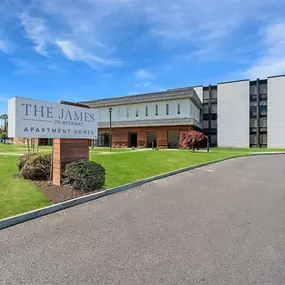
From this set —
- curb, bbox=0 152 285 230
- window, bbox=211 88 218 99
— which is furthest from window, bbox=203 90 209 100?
curb, bbox=0 152 285 230

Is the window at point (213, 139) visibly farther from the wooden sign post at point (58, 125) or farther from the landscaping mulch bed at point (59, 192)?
the landscaping mulch bed at point (59, 192)

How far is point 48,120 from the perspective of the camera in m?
7.46

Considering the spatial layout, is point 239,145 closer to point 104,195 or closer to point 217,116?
point 217,116

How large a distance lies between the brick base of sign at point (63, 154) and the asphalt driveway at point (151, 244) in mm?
1868

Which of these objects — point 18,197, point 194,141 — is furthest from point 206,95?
point 18,197

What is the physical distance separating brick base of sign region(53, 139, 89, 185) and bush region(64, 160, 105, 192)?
0.30m

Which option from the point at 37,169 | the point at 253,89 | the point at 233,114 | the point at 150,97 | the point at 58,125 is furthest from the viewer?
the point at 233,114

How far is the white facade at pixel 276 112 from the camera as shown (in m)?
41.5

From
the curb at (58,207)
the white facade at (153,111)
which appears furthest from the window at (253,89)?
the curb at (58,207)

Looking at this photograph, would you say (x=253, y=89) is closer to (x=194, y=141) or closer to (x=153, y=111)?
(x=153, y=111)

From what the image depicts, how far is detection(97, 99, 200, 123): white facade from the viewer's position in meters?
35.2

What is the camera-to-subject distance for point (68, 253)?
3.62 m

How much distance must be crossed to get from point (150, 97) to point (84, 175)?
30.8 m

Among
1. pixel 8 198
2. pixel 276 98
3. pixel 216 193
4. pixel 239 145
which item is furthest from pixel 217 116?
pixel 8 198
